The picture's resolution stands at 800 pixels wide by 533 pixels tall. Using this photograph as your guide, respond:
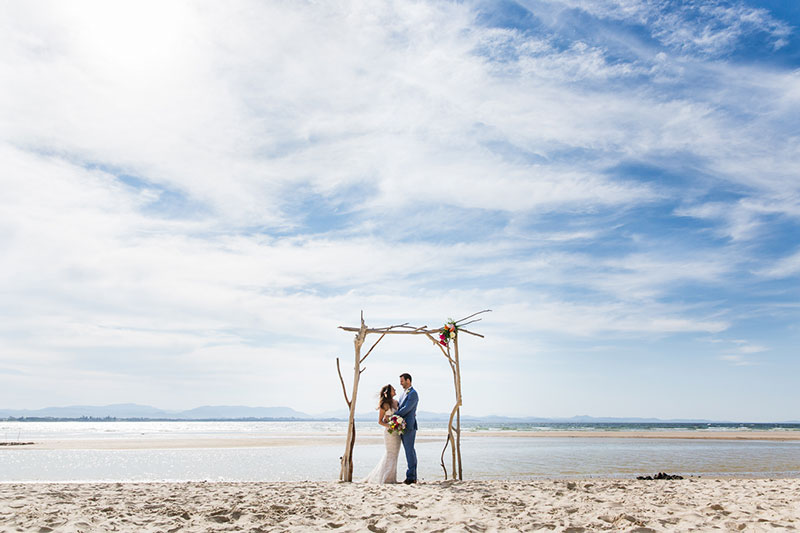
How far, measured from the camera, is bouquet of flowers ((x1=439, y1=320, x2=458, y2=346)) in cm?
1050

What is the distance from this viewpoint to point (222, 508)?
6617 millimetres

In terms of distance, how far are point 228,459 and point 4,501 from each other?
11.5 metres

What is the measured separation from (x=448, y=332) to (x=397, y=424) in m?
2.22

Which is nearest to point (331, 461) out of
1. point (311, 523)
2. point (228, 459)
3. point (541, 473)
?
point (228, 459)

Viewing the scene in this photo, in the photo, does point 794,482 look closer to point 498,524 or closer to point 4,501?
point 498,524

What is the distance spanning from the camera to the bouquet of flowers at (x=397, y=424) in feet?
30.1

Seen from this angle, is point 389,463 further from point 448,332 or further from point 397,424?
point 448,332

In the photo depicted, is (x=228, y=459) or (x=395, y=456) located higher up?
(x=395, y=456)

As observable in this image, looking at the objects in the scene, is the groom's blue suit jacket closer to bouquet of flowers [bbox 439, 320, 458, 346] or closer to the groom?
the groom

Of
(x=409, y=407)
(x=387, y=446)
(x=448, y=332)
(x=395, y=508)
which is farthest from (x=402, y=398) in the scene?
(x=395, y=508)

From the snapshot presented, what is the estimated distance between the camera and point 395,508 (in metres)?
6.57

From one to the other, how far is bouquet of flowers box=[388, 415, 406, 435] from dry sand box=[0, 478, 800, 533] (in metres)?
1.05

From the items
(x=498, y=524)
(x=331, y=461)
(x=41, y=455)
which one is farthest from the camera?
(x=41, y=455)

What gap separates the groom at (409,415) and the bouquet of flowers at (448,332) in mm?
1467
